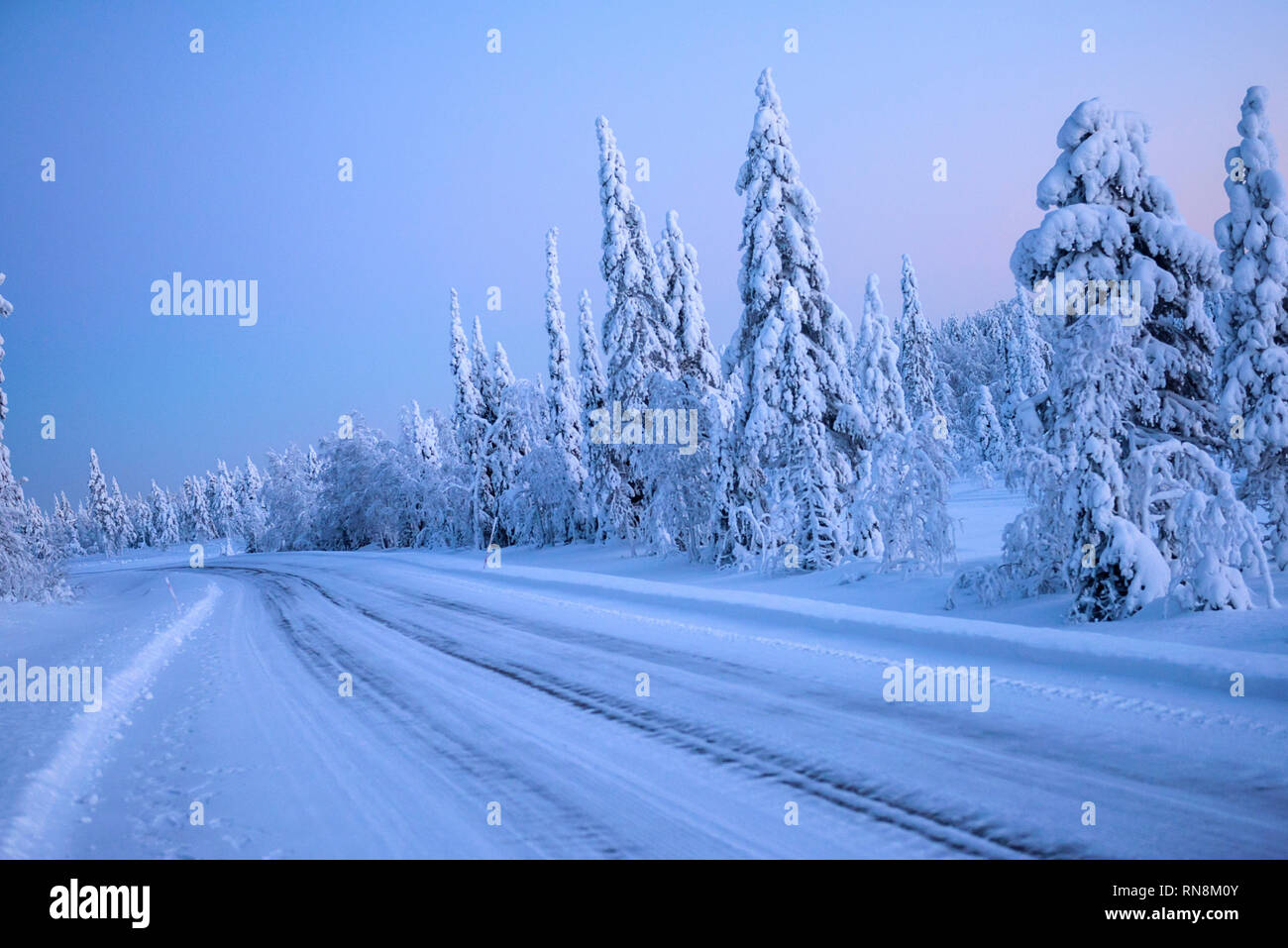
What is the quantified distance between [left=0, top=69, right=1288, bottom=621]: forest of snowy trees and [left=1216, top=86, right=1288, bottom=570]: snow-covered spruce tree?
0.13ft

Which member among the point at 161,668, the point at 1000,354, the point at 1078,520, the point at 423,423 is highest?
the point at 1000,354

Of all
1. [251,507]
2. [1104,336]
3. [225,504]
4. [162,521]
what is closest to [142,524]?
[162,521]

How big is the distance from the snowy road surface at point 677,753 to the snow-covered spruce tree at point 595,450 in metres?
21.5

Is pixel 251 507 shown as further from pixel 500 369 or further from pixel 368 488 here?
pixel 500 369

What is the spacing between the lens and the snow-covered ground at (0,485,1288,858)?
4312mm

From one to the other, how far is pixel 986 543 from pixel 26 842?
81.4ft

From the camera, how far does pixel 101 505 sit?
370ft

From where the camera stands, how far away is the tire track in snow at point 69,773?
480 centimetres

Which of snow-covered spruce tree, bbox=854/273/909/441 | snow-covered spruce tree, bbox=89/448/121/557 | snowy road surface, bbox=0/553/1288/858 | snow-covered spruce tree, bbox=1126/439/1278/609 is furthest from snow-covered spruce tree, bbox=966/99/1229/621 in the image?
snow-covered spruce tree, bbox=89/448/121/557

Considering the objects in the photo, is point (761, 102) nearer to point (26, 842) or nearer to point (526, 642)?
point (526, 642)

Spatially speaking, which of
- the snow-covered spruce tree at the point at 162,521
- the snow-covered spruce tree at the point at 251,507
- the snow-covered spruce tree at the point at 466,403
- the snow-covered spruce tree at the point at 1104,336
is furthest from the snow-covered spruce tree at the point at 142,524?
the snow-covered spruce tree at the point at 1104,336

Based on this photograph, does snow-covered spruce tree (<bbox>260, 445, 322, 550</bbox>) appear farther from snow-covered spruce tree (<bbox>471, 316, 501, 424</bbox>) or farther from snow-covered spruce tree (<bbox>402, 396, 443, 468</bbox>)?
snow-covered spruce tree (<bbox>471, 316, 501, 424</bbox>)

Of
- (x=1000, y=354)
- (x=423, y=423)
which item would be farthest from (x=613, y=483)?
(x=1000, y=354)

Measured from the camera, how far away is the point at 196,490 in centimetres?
14262
